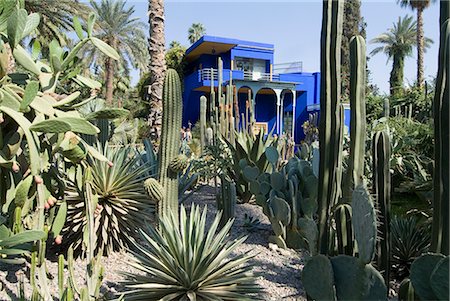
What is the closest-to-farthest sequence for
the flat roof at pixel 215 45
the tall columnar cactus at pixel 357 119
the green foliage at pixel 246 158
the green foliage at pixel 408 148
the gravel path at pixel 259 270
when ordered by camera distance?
the tall columnar cactus at pixel 357 119 → the gravel path at pixel 259 270 → the green foliage at pixel 246 158 → the green foliage at pixel 408 148 → the flat roof at pixel 215 45

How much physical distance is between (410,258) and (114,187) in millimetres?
3244

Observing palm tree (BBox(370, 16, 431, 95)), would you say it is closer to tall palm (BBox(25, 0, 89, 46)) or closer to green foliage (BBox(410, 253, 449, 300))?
tall palm (BBox(25, 0, 89, 46))

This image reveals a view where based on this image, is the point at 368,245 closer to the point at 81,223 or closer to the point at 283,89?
the point at 81,223

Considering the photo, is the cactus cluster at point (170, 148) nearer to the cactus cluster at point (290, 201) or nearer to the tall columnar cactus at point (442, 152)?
the cactus cluster at point (290, 201)

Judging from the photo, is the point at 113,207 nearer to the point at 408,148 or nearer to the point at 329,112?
the point at 329,112

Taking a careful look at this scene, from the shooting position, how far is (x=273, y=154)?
5.72 meters

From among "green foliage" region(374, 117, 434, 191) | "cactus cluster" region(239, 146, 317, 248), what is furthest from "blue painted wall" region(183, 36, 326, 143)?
"cactus cluster" region(239, 146, 317, 248)

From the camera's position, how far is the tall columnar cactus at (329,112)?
3248mm

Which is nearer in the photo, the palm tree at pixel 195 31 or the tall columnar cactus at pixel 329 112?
the tall columnar cactus at pixel 329 112

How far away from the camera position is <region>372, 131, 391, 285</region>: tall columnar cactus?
129 inches

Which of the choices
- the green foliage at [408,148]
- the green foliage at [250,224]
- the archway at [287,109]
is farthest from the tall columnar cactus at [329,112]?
the archway at [287,109]

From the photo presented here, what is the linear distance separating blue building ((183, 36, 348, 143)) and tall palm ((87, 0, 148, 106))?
3505 mm

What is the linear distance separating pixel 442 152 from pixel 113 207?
325cm

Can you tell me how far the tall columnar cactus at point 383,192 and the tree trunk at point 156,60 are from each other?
5707 mm
